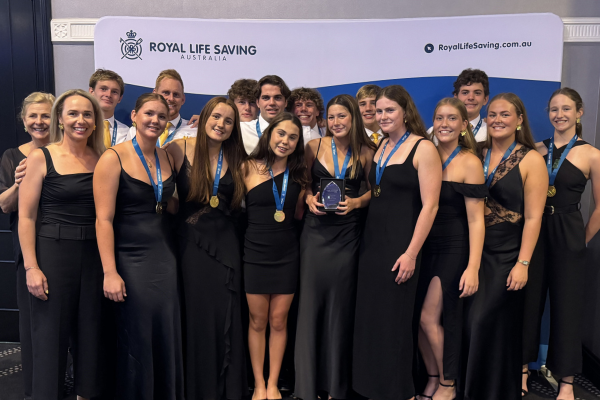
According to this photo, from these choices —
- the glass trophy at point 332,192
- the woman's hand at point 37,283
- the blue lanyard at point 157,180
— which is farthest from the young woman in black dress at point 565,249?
the woman's hand at point 37,283

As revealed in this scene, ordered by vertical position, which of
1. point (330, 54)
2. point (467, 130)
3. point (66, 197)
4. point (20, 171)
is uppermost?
point (330, 54)

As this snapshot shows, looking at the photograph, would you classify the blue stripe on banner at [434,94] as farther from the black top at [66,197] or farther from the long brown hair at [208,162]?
the black top at [66,197]

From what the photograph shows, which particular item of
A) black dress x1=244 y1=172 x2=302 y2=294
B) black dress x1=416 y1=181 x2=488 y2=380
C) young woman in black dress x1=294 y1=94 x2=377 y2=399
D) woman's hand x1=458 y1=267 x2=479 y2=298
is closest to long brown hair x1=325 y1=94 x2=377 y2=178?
young woman in black dress x1=294 y1=94 x2=377 y2=399

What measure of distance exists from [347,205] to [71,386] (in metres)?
2.40

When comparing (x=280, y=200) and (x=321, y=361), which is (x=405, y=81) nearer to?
(x=280, y=200)

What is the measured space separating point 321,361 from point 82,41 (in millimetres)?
3533

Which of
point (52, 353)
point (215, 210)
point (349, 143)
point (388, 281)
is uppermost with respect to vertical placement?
point (349, 143)

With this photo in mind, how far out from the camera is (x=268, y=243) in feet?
9.29

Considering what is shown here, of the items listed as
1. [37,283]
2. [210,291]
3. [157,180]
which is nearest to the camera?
[37,283]

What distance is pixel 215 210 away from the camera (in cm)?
278

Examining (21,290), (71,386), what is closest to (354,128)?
(21,290)

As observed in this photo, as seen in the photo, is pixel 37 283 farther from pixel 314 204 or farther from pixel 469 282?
pixel 469 282

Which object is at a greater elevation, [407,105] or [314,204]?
[407,105]

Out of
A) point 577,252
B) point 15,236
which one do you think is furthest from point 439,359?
point 15,236
